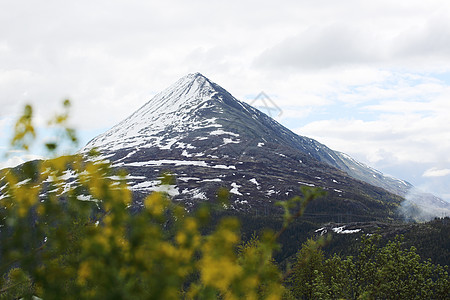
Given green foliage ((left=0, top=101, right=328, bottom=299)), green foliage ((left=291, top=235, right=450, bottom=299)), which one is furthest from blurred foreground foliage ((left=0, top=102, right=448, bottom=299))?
green foliage ((left=291, top=235, right=450, bottom=299))

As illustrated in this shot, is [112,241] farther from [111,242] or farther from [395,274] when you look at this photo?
[395,274]

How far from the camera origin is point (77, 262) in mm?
4496

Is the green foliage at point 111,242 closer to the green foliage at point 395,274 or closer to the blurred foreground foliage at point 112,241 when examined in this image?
the blurred foreground foliage at point 112,241

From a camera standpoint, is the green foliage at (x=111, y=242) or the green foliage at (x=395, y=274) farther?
the green foliage at (x=395, y=274)

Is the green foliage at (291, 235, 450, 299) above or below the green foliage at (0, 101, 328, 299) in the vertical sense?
below

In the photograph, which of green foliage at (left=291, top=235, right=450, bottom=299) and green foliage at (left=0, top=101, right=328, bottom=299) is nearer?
green foliage at (left=0, top=101, right=328, bottom=299)

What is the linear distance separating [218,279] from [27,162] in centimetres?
282

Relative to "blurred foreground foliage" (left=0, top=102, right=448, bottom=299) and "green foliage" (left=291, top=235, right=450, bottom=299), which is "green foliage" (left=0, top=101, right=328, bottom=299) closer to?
"blurred foreground foliage" (left=0, top=102, right=448, bottom=299)

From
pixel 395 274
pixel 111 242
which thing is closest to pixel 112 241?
pixel 111 242

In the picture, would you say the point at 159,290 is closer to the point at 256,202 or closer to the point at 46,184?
the point at 46,184

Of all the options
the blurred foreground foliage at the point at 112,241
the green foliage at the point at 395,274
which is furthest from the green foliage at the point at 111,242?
the green foliage at the point at 395,274

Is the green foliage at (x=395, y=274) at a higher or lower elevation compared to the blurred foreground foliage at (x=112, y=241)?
lower

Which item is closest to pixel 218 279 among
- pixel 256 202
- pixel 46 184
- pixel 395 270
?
pixel 46 184

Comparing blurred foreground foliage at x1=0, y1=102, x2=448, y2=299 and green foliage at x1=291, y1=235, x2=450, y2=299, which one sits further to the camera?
green foliage at x1=291, y1=235, x2=450, y2=299
